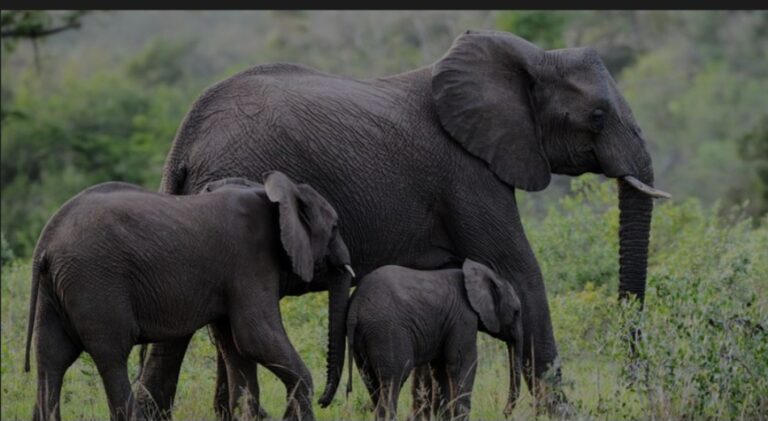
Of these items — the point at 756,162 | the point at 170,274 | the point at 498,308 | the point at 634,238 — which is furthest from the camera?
the point at 756,162

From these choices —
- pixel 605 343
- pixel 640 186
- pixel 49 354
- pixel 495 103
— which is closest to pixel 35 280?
pixel 49 354

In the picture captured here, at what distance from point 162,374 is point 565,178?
20.8 m

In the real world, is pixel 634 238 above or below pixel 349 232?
below

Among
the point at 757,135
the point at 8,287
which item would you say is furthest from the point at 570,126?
the point at 757,135

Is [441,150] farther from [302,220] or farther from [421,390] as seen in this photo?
[421,390]

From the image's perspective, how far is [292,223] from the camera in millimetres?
9227

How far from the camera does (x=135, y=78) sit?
174 feet

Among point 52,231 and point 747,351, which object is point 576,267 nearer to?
point 747,351

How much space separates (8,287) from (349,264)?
6179 millimetres

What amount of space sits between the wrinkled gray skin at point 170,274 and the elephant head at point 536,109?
147cm

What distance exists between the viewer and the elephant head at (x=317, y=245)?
923 cm

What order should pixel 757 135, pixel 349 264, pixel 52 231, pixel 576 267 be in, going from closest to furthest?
pixel 52 231, pixel 349 264, pixel 576 267, pixel 757 135

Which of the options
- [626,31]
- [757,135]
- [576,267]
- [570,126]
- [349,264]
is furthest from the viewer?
[626,31]

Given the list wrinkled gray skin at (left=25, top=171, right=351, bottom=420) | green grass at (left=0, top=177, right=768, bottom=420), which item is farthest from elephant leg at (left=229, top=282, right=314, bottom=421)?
green grass at (left=0, top=177, right=768, bottom=420)
